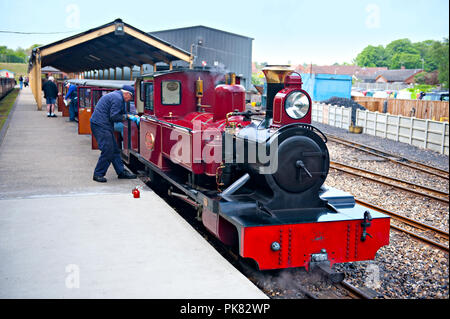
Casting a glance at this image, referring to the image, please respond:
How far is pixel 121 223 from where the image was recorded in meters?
5.82

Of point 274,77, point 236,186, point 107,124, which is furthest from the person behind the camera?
point 107,124

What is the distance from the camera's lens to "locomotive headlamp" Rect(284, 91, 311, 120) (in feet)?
16.0

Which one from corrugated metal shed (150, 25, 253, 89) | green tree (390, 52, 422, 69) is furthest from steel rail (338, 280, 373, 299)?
green tree (390, 52, 422, 69)

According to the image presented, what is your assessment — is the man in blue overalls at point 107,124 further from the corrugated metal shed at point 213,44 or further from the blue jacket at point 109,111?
the corrugated metal shed at point 213,44

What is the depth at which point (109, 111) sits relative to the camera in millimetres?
8383

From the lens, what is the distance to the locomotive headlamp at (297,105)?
16.0 ft

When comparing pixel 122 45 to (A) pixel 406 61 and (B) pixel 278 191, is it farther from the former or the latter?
(A) pixel 406 61

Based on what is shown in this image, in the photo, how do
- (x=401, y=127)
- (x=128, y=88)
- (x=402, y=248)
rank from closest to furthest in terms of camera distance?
(x=402, y=248), (x=128, y=88), (x=401, y=127)

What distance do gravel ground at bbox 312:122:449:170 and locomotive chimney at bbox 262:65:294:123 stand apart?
30.5 feet

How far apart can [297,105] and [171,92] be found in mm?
2923

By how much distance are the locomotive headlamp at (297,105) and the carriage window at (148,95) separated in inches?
132

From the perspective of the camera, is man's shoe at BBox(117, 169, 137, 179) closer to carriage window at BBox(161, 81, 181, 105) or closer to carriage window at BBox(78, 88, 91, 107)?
carriage window at BBox(161, 81, 181, 105)

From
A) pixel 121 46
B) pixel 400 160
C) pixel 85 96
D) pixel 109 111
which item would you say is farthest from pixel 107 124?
pixel 121 46

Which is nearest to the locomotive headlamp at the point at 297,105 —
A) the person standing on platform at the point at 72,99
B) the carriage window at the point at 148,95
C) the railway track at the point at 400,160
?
the carriage window at the point at 148,95
